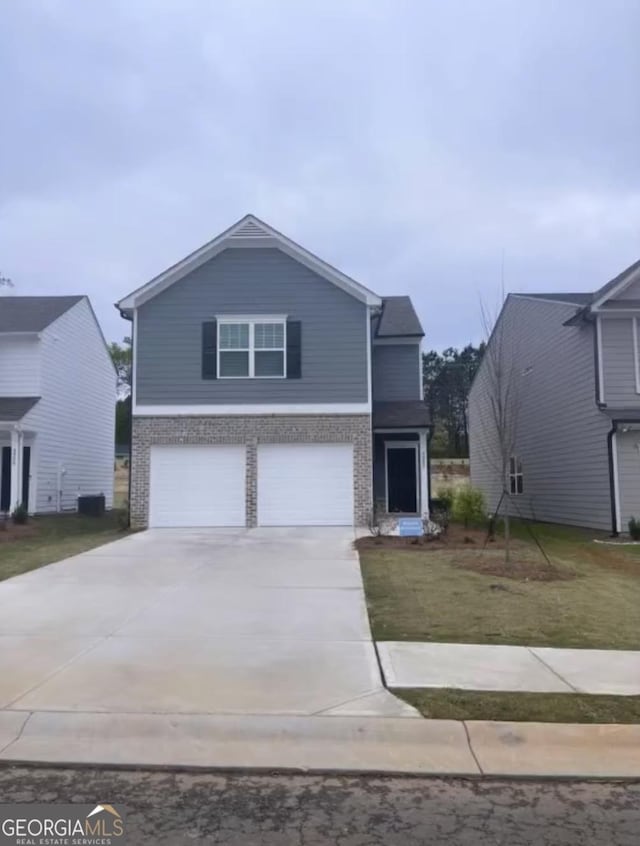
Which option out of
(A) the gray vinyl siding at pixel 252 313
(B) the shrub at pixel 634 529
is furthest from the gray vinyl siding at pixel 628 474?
(A) the gray vinyl siding at pixel 252 313

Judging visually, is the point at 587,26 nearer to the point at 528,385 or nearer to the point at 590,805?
the point at 590,805

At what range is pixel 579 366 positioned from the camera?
1956 cm

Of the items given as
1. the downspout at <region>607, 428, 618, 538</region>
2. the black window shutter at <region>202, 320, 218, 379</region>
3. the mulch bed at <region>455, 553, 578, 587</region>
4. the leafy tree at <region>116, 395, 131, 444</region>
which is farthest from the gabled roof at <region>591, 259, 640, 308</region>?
the leafy tree at <region>116, 395, 131, 444</region>

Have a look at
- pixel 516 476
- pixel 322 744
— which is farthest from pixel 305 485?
pixel 322 744

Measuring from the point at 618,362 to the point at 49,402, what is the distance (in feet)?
56.4

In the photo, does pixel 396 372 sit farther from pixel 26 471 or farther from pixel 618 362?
pixel 26 471

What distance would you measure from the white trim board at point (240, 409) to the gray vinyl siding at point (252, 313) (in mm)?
140

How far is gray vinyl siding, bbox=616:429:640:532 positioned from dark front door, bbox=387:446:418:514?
5.52 meters

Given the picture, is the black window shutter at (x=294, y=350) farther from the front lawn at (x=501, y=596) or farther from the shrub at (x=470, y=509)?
the front lawn at (x=501, y=596)

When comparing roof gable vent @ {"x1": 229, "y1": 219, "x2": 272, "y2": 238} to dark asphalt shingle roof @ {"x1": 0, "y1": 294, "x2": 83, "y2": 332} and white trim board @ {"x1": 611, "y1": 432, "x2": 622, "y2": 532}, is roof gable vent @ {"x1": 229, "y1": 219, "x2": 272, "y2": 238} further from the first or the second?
white trim board @ {"x1": 611, "y1": 432, "x2": 622, "y2": 532}

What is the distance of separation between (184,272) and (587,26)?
444 inches

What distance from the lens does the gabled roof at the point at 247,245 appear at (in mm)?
18719

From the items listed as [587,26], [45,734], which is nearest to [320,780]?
[45,734]

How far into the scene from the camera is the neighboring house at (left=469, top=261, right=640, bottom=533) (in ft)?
58.1
